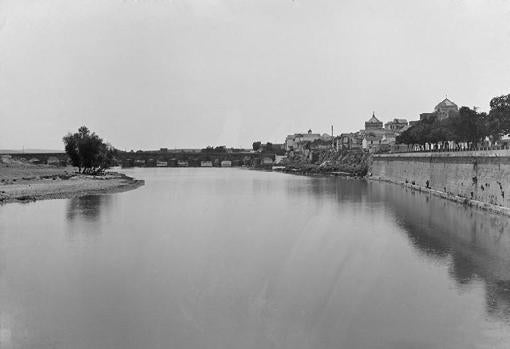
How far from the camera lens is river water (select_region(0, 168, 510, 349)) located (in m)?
9.93

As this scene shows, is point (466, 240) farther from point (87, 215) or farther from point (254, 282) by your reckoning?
point (87, 215)

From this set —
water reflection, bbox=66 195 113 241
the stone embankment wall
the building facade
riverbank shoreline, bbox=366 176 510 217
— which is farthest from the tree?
the building facade

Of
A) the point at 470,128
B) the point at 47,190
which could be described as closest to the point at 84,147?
the point at 47,190

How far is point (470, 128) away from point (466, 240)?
32.5m

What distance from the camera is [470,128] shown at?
49375mm

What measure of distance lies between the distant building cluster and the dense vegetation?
8091 millimetres

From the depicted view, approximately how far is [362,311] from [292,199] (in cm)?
2597

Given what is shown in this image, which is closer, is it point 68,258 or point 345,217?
point 68,258

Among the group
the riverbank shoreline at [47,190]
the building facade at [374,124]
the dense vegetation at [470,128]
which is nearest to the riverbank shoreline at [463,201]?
the dense vegetation at [470,128]

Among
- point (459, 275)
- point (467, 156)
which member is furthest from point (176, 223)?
point (467, 156)

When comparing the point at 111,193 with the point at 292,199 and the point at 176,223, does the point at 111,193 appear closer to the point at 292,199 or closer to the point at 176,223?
the point at 292,199

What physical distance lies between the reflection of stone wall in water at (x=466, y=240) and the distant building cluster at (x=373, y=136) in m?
43.5

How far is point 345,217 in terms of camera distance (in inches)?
1046

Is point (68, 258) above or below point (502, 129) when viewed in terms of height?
below
